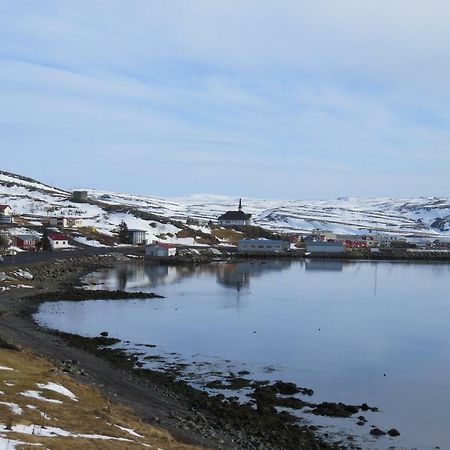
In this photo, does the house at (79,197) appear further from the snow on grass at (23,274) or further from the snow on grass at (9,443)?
the snow on grass at (9,443)

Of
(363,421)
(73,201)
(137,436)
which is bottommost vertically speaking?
(363,421)

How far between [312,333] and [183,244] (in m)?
69.1

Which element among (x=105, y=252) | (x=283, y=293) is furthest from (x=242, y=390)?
(x=105, y=252)

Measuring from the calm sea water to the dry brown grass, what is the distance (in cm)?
593

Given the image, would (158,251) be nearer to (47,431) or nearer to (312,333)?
(312,333)

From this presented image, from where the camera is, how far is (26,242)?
242 ft

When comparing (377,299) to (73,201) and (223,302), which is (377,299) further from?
(73,201)

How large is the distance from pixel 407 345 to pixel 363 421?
42.2 feet

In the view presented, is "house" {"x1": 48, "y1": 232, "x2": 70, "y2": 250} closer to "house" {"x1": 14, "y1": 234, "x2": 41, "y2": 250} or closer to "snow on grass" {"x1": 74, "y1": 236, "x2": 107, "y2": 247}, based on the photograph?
"house" {"x1": 14, "y1": 234, "x2": 41, "y2": 250}

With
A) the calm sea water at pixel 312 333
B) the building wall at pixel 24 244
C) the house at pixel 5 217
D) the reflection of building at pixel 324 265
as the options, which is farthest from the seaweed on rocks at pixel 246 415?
the house at pixel 5 217

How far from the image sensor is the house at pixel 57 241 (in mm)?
77562

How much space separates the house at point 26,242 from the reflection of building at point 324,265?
33.6 meters

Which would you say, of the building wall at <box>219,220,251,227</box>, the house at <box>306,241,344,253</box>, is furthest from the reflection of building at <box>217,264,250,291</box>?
the building wall at <box>219,220,251,227</box>

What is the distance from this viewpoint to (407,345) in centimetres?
3053
